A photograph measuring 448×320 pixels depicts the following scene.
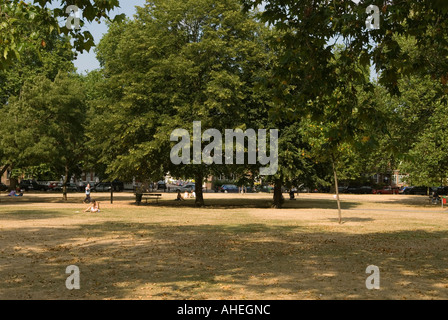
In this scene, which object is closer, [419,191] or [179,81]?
[179,81]

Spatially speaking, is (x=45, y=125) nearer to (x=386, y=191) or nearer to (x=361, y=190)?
(x=361, y=190)

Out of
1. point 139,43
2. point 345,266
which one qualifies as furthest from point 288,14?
point 139,43

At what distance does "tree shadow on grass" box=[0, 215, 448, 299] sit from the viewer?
28.2 feet

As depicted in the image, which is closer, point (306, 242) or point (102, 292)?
point (102, 292)

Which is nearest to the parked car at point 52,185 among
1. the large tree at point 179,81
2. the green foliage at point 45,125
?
the green foliage at point 45,125

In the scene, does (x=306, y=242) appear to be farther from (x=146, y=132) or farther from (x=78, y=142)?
(x=78, y=142)

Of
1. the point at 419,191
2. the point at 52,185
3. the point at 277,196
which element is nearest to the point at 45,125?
the point at 277,196

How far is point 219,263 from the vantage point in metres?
11.6

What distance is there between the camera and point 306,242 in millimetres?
15617

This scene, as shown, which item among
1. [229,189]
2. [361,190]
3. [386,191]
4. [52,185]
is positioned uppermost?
[52,185]

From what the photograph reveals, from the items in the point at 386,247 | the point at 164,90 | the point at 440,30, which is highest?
the point at 164,90

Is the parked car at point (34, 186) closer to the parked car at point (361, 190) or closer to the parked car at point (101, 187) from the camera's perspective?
the parked car at point (101, 187)

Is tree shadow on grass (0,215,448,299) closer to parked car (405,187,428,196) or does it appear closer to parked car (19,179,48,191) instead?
parked car (19,179,48,191)
